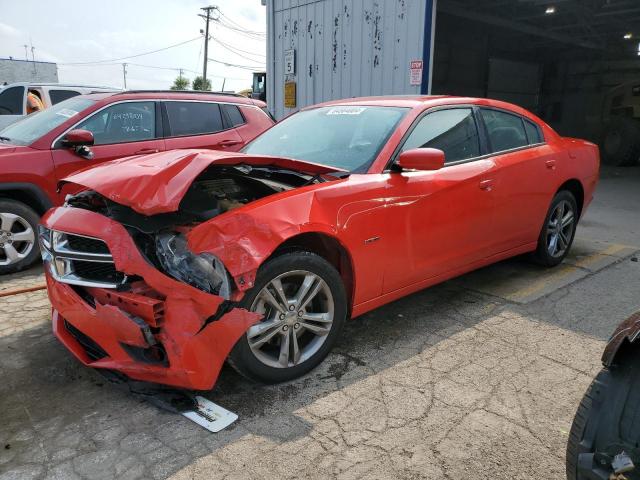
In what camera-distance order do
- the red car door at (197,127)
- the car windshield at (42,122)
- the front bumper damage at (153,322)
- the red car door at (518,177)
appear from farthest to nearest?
the red car door at (197,127), the car windshield at (42,122), the red car door at (518,177), the front bumper damage at (153,322)

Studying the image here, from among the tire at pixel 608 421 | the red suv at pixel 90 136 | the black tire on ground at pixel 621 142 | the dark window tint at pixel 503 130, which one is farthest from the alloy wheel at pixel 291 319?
the black tire on ground at pixel 621 142

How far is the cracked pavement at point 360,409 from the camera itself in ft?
7.60

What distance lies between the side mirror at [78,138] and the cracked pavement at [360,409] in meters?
1.84

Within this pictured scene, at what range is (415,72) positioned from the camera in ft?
27.3

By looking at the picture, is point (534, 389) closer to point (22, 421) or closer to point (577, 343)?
point (577, 343)

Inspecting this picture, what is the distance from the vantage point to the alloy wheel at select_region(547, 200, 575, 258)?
494 cm

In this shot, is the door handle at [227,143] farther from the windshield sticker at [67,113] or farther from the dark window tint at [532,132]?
the dark window tint at [532,132]

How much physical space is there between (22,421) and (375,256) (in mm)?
2146

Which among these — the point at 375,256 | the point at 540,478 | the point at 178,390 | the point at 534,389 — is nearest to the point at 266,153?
the point at 375,256

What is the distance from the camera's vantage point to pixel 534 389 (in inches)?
115

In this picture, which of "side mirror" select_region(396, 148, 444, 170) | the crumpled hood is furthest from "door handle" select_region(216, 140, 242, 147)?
"side mirror" select_region(396, 148, 444, 170)

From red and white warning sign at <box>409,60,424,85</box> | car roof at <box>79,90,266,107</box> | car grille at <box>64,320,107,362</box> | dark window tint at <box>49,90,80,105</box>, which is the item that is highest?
red and white warning sign at <box>409,60,424,85</box>

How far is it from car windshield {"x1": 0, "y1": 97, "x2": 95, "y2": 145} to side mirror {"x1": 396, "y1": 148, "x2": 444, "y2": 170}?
3.90m

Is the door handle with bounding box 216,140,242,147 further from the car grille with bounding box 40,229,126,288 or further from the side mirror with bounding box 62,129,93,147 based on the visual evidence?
the car grille with bounding box 40,229,126,288
